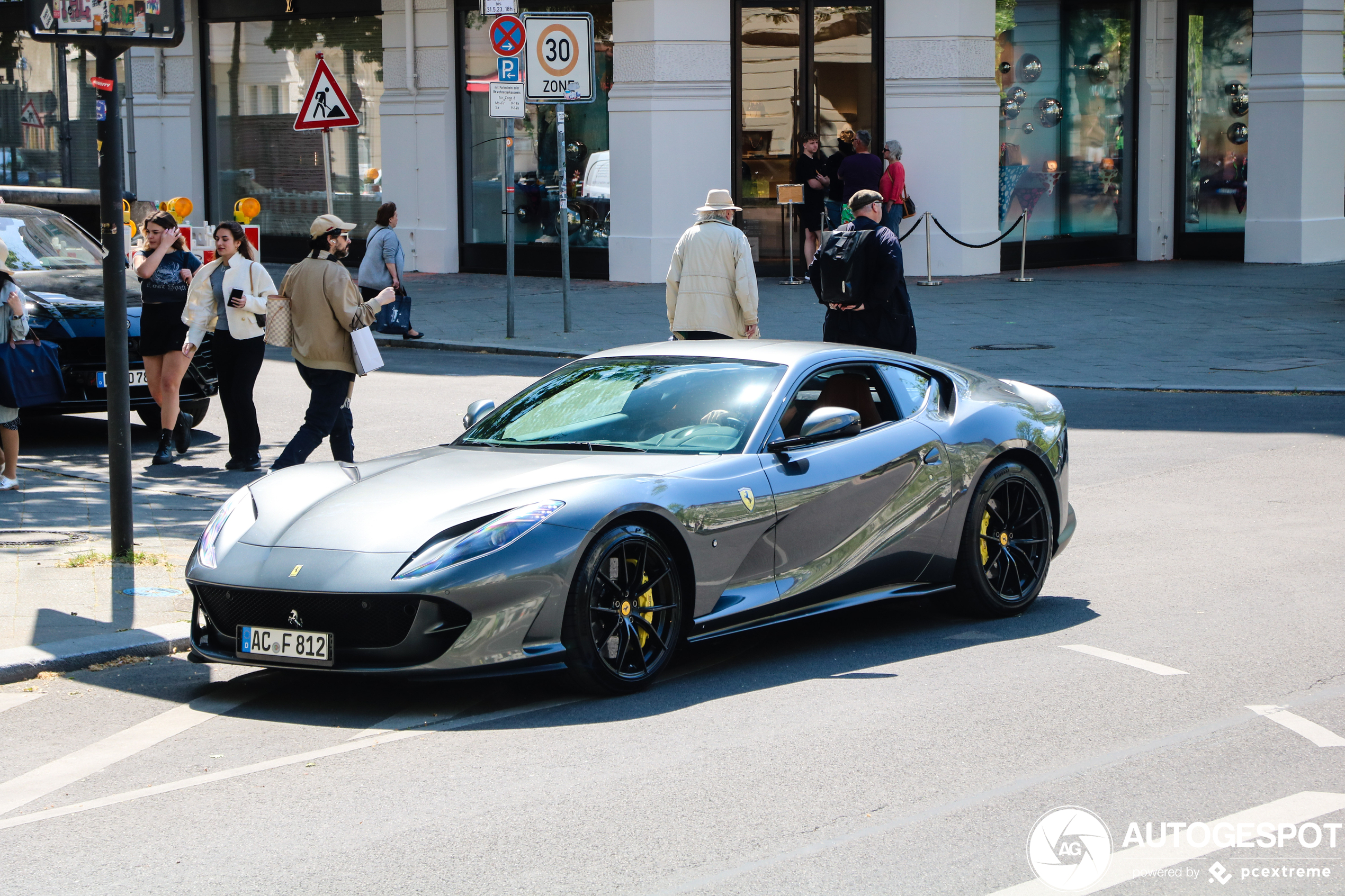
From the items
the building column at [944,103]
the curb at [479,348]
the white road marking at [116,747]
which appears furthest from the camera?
the building column at [944,103]

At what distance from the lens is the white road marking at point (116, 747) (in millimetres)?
5387

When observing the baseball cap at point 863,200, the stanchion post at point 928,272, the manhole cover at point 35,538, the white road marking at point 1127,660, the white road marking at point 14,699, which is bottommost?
the white road marking at point 14,699

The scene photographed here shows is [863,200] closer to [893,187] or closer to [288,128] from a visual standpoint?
[893,187]

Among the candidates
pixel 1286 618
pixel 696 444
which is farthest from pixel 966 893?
pixel 1286 618

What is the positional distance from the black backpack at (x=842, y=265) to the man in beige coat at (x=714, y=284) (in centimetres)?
48

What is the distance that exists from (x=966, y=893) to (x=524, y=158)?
21.8m

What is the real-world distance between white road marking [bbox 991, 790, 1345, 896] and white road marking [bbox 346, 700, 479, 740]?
238cm

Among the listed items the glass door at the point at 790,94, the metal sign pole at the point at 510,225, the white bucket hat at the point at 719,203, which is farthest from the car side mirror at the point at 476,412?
the glass door at the point at 790,94

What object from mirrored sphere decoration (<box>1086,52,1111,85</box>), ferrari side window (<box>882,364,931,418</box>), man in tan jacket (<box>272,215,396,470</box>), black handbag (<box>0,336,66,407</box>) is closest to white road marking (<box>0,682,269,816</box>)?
ferrari side window (<box>882,364,931,418</box>)

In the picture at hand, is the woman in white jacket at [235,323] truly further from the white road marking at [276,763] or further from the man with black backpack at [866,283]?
the white road marking at [276,763]

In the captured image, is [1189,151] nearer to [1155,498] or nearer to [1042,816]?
[1155,498]

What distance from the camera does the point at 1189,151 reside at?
2719 centimetres

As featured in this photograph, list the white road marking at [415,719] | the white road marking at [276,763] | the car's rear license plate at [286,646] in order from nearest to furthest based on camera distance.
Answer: the white road marking at [276,763] < the white road marking at [415,719] < the car's rear license plate at [286,646]

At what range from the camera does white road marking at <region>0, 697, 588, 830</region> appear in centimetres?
514
